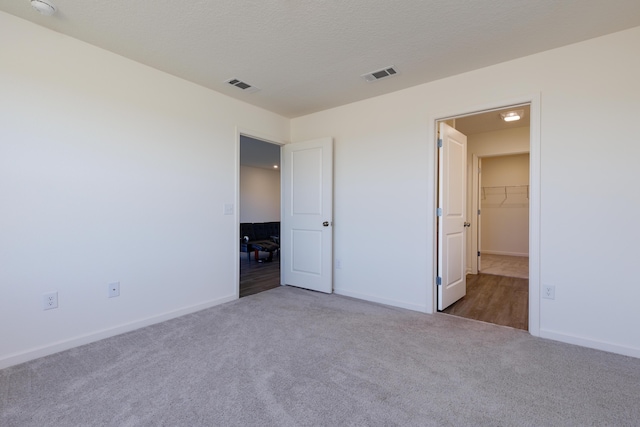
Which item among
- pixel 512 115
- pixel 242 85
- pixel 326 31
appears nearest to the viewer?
pixel 326 31

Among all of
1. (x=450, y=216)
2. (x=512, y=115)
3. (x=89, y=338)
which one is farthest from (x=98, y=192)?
(x=512, y=115)

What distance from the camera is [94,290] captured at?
253 cm

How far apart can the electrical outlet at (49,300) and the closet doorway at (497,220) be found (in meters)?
3.57

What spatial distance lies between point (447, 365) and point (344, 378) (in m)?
0.76

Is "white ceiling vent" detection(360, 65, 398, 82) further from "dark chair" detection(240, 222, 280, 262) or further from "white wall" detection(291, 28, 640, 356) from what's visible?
"dark chair" detection(240, 222, 280, 262)

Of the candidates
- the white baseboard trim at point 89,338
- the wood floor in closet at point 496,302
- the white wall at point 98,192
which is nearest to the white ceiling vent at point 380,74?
the white wall at point 98,192

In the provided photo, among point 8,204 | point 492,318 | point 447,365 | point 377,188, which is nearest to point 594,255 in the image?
point 492,318

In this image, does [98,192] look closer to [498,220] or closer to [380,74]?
[380,74]

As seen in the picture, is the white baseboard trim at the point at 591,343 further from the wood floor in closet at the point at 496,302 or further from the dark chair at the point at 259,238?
the dark chair at the point at 259,238

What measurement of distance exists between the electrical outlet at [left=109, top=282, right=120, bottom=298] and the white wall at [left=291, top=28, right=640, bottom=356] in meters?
2.82

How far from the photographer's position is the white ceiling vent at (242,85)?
316 cm

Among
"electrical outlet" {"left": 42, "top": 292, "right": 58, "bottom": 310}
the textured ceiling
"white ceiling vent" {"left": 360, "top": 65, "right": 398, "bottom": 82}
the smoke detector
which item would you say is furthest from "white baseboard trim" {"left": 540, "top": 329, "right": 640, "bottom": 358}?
the smoke detector

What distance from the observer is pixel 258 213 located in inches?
349

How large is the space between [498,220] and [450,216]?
4.97 metres
